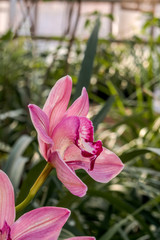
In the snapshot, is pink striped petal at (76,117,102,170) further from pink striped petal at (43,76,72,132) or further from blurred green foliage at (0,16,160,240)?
blurred green foliage at (0,16,160,240)

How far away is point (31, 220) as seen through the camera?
0.69ft

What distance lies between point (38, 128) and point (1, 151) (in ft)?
2.77

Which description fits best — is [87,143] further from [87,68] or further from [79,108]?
[87,68]

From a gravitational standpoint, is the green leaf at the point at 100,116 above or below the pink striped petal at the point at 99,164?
below

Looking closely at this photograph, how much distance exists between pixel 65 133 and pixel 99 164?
0.03 meters

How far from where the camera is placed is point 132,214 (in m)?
0.61

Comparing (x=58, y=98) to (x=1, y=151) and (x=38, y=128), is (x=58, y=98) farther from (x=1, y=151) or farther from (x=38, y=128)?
(x=1, y=151)

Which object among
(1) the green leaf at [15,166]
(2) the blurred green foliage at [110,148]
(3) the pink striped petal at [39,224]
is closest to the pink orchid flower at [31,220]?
(3) the pink striped petal at [39,224]

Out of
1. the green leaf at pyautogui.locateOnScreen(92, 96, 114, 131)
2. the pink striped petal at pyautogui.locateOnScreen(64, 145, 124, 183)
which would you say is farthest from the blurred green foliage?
the pink striped petal at pyautogui.locateOnScreen(64, 145, 124, 183)

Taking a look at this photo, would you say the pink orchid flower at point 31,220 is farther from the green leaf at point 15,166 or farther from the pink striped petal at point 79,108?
the green leaf at point 15,166

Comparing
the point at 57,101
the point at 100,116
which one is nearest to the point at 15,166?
the point at 100,116

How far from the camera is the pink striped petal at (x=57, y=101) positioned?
0.85ft

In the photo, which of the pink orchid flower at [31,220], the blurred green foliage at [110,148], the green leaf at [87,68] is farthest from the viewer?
the blurred green foliage at [110,148]

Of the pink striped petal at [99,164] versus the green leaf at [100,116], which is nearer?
the pink striped petal at [99,164]
